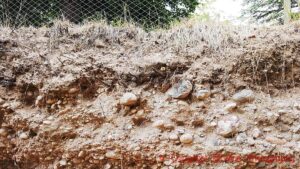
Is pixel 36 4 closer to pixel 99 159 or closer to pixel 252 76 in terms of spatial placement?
pixel 99 159

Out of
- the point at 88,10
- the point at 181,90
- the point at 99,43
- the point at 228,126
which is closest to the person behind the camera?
the point at 228,126

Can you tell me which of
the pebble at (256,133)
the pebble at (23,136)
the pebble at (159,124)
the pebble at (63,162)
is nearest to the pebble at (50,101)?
the pebble at (23,136)

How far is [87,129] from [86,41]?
3.24 ft

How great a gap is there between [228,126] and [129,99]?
0.83 m

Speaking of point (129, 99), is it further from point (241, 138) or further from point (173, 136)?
point (241, 138)

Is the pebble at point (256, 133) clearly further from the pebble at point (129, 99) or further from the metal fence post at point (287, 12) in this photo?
the metal fence post at point (287, 12)

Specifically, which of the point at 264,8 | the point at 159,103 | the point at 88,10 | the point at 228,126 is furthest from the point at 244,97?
the point at 264,8

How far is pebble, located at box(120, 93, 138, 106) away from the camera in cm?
298

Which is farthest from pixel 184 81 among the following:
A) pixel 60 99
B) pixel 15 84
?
pixel 15 84

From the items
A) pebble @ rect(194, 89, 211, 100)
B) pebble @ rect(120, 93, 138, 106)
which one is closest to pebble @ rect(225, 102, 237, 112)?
pebble @ rect(194, 89, 211, 100)

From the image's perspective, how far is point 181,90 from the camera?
296 centimetres

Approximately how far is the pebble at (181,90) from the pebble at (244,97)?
1.22ft

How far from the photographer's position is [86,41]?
3.54 m

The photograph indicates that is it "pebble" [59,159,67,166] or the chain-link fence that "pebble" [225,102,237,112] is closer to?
"pebble" [59,159,67,166]
